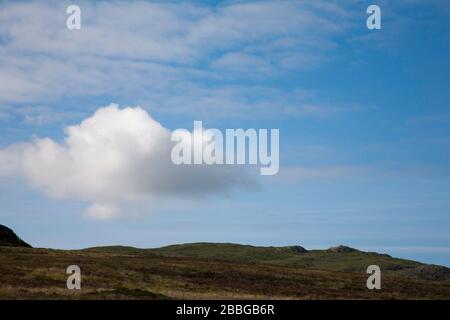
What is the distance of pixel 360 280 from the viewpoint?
258 feet

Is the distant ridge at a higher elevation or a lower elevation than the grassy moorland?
higher

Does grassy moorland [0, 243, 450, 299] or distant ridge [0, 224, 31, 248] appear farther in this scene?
distant ridge [0, 224, 31, 248]

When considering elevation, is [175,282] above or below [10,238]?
below

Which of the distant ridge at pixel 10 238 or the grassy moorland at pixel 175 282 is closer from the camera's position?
the grassy moorland at pixel 175 282

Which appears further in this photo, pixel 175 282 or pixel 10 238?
pixel 10 238

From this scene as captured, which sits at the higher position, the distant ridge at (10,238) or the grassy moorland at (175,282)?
→ the distant ridge at (10,238)
